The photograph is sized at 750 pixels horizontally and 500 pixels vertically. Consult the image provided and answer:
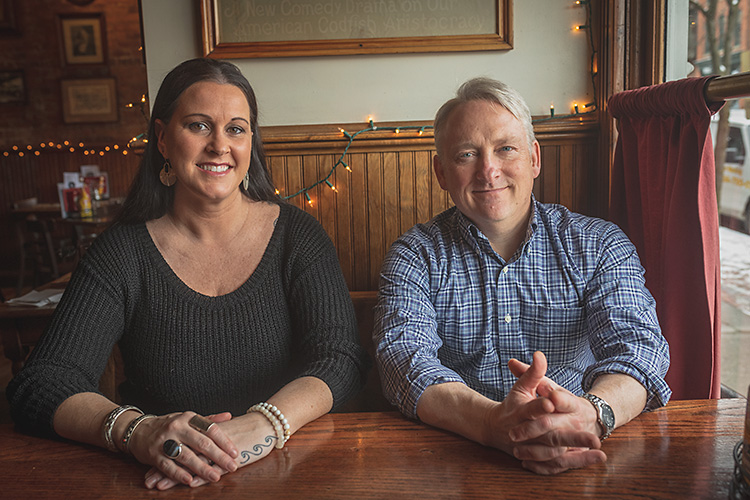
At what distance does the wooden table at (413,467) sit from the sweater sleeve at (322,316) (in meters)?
0.24

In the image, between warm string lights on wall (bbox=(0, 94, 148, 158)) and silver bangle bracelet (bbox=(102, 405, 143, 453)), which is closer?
silver bangle bracelet (bbox=(102, 405, 143, 453))

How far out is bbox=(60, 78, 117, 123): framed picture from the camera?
25.2 feet

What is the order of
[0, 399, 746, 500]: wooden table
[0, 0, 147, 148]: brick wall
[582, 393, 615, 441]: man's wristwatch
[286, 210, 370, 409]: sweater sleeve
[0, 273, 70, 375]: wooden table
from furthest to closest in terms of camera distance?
1. [0, 0, 147, 148]: brick wall
2. [0, 273, 70, 375]: wooden table
3. [286, 210, 370, 409]: sweater sleeve
4. [582, 393, 615, 441]: man's wristwatch
5. [0, 399, 746, 500]: wooden table

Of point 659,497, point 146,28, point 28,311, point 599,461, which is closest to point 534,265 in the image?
point 599,461

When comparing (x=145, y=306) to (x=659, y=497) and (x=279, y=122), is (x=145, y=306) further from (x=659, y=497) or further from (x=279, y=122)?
(x=659, y=497)

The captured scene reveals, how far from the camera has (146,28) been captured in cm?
234

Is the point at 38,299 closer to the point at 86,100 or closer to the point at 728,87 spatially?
the point at 728,87

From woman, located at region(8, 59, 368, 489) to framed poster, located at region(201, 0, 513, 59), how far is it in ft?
2.42

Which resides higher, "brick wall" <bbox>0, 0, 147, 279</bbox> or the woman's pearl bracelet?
"brick wall" <bbox>0, 0, 147, 279</bbox>

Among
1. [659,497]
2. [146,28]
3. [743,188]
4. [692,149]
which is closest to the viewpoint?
[659,497]

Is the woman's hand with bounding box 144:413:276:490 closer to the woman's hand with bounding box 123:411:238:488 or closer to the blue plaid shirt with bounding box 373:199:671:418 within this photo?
the woman's hand with bounding box 123:411:238:488

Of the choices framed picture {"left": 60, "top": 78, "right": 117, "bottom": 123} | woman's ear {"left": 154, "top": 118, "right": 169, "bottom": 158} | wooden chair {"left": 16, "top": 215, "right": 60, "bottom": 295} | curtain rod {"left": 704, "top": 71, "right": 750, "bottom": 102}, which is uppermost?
framed picture {"left": 60, "top": 78, "right": 117, "bottom": 123}

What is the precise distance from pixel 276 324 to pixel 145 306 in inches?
13.1

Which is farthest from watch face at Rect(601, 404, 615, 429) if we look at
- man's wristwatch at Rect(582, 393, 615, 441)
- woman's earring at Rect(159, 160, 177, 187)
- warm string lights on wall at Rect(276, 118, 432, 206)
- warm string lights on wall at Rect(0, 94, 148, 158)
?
warm string lights on wall at Rect(0, 94, 148, 158)
